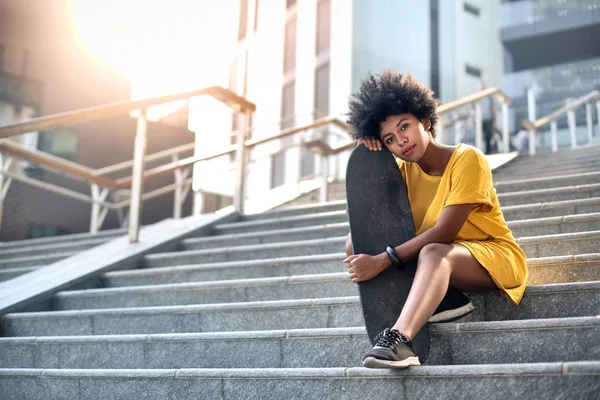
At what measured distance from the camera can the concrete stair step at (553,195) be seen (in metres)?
4.24

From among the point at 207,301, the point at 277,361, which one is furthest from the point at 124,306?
the point at 277,361

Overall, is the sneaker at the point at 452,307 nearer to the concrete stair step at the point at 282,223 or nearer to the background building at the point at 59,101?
the concrete stair step at the point at 282,223

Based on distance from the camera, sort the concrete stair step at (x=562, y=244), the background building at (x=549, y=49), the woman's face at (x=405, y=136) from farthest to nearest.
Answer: the background building at (x=549, y=49)
the concrete stair step at (x=562, y=244)
the woman's face at (x=405, y=136)

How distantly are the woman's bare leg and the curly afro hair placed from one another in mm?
598

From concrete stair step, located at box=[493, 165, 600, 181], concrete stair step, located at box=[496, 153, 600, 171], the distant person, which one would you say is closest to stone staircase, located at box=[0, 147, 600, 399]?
concrete stair step, located at box=[493, 165, 600, 181]

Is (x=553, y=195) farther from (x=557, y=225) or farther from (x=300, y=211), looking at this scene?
(x=300, y=211)

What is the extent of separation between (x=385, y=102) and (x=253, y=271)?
162 centimetres

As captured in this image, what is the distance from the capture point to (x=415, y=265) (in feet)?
8.14

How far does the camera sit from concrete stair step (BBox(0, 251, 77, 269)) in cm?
532

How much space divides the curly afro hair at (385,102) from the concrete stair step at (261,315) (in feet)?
2.53

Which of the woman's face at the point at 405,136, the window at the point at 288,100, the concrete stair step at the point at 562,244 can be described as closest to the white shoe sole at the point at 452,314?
the woman's face at the point at 405,136

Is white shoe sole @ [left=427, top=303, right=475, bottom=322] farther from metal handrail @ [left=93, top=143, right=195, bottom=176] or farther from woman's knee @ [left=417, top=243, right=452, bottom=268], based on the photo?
metal handrail @ [left=93, top=143, right=195, bottom=176]

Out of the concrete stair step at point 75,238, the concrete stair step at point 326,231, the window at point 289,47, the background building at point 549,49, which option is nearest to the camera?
the concrete stair step at point 326,231

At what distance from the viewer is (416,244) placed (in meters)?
2.45
